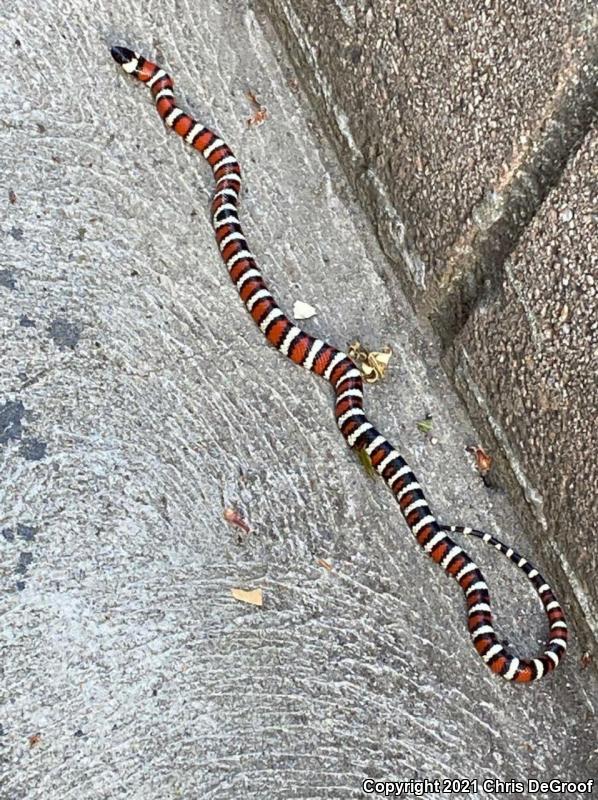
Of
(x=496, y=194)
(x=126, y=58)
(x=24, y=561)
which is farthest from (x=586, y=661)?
(x=126, y=58)

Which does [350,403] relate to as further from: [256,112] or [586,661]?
[256,112]

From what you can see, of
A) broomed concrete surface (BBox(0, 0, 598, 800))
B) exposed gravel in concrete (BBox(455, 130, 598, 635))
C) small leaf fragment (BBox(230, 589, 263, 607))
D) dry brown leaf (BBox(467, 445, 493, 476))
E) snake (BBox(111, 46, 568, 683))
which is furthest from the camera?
dry brown leaf (BBox(467, 445, 493, 476))

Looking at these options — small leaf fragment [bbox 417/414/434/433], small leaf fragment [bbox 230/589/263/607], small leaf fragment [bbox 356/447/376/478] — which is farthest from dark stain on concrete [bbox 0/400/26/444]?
small leaf fragment [bbox 417/414/434/433]

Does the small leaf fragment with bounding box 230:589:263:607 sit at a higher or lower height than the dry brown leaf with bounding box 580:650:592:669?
lower

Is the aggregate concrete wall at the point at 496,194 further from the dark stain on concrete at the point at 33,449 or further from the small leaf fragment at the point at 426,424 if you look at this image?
the dark stain on concrete at the point at 33,449

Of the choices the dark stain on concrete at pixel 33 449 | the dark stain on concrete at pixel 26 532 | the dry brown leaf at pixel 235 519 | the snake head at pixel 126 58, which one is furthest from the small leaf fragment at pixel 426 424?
the snake head at pixel 126 58

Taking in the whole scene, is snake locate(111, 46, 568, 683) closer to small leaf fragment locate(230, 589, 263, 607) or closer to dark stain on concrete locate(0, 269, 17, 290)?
small leaf fragment locate(230, 589, 263, 607)
